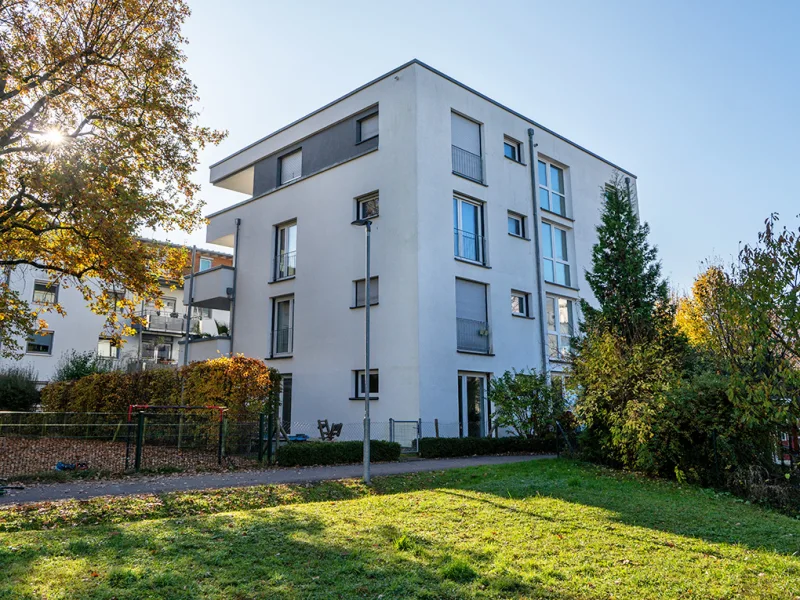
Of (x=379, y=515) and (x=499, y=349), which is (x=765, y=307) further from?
(x=499, y=349)

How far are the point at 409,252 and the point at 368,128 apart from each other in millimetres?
5786

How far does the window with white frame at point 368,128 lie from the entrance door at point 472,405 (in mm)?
9349

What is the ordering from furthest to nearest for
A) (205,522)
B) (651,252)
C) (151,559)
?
(651,252), (205,522), (151,559)

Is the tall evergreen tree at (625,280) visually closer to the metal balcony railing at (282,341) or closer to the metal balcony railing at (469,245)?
the metal balcony railing at (469,245)

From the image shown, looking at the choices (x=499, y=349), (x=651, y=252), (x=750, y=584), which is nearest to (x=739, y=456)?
(x=651, y=252)

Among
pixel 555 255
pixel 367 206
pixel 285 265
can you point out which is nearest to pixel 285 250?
pixel 285 265

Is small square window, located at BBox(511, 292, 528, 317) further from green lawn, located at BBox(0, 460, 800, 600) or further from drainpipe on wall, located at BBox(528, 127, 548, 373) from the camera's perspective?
green lawn, located at BBox(0, 460, 800, 600)

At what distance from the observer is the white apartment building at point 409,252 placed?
1962 cm

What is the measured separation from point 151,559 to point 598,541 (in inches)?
186

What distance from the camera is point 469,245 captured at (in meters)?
21.7

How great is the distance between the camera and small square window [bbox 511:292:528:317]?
23109 millimetres

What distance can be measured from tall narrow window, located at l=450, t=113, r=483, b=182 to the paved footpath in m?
11.2

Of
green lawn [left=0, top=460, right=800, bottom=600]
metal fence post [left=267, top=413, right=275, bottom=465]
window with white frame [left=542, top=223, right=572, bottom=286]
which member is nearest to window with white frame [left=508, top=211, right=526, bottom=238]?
window with white frame [left=542, top=223, right=572, bottom=286]

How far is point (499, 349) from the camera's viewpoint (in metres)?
21.6
